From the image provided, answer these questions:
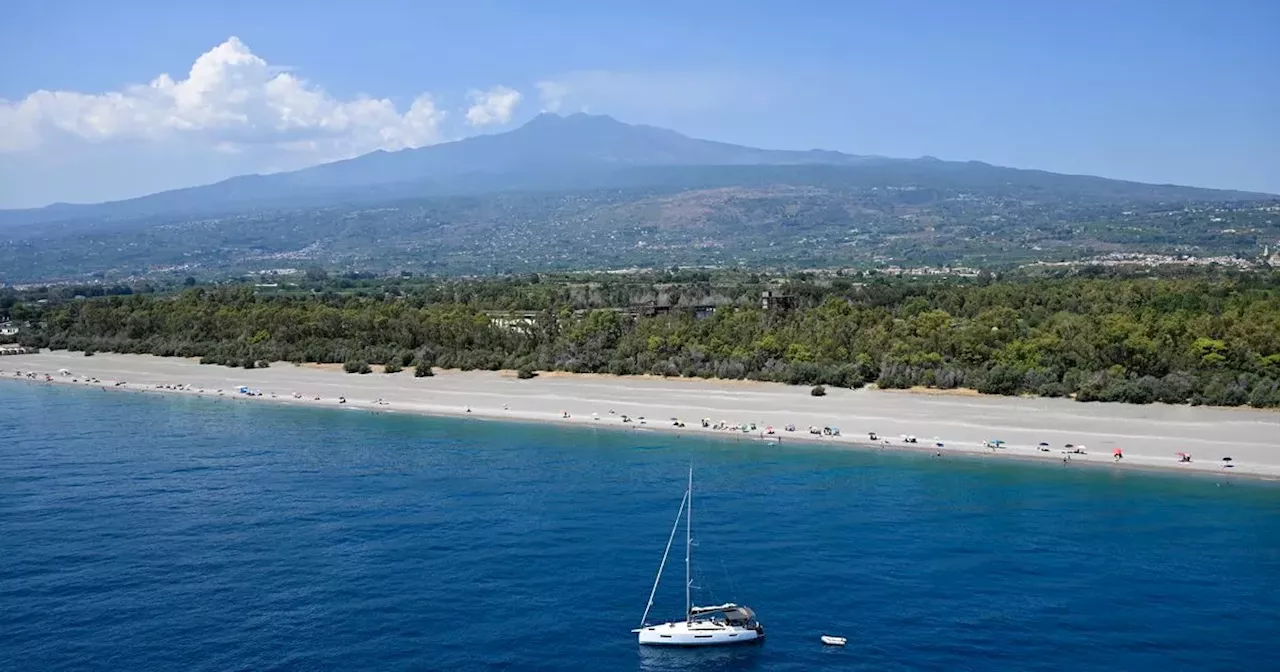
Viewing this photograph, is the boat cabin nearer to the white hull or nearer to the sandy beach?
the white hull

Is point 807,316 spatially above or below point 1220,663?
above

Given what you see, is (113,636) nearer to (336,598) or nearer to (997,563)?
(336,598)

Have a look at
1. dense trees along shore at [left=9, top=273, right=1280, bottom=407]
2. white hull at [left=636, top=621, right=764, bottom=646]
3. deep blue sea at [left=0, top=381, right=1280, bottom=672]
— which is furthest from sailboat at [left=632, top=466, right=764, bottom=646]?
dense trees along shore at [left=9, top=273, right=1280, bottom=407]

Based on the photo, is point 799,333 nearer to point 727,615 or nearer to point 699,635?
point 727,615

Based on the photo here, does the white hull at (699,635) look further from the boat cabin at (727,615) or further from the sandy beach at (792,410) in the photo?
the sandy beach at (792,410)

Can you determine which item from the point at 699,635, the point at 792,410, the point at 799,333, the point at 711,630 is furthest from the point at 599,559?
the point at 799,333

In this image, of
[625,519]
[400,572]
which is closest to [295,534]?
[400,572]

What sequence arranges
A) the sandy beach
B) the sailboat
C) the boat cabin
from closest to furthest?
1. the sailboat
2. the boat cabin
3. the sandy beach
